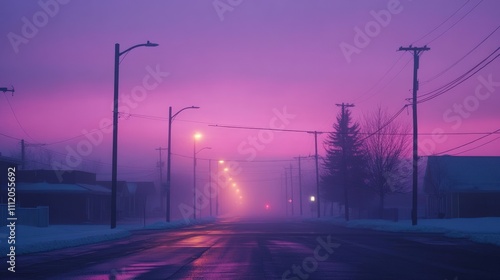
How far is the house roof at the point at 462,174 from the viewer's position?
65.0m

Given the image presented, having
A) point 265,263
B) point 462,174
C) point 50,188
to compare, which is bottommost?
point 265,263

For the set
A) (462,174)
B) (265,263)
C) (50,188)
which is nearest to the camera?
(265,263)

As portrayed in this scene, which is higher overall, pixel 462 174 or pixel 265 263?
pixel 462 174

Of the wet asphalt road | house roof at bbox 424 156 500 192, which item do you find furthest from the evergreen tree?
the wet asphalt road

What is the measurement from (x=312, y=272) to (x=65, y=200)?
4634 centimetres

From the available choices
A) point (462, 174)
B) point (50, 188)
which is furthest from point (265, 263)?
point (462, 174)

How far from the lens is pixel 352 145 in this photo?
78.2 meters

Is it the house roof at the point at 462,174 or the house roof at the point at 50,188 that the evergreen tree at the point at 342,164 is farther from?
the house roof at the point at 50,188

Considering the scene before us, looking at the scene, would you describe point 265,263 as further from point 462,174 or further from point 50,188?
point 462,174

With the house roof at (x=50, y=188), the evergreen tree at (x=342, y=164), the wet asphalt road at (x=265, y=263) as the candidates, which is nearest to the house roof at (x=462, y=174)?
the evergreen tree at (x=342, y=164)

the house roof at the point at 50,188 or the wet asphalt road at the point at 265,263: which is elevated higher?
the house roof at the point at 50,188

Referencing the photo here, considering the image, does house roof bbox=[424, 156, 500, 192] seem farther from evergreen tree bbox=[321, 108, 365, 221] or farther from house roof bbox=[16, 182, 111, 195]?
house roof bbox=[16, 182, 111, 195]

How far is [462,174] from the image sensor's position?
67375 mm

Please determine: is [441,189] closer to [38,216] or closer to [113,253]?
[38,216]
